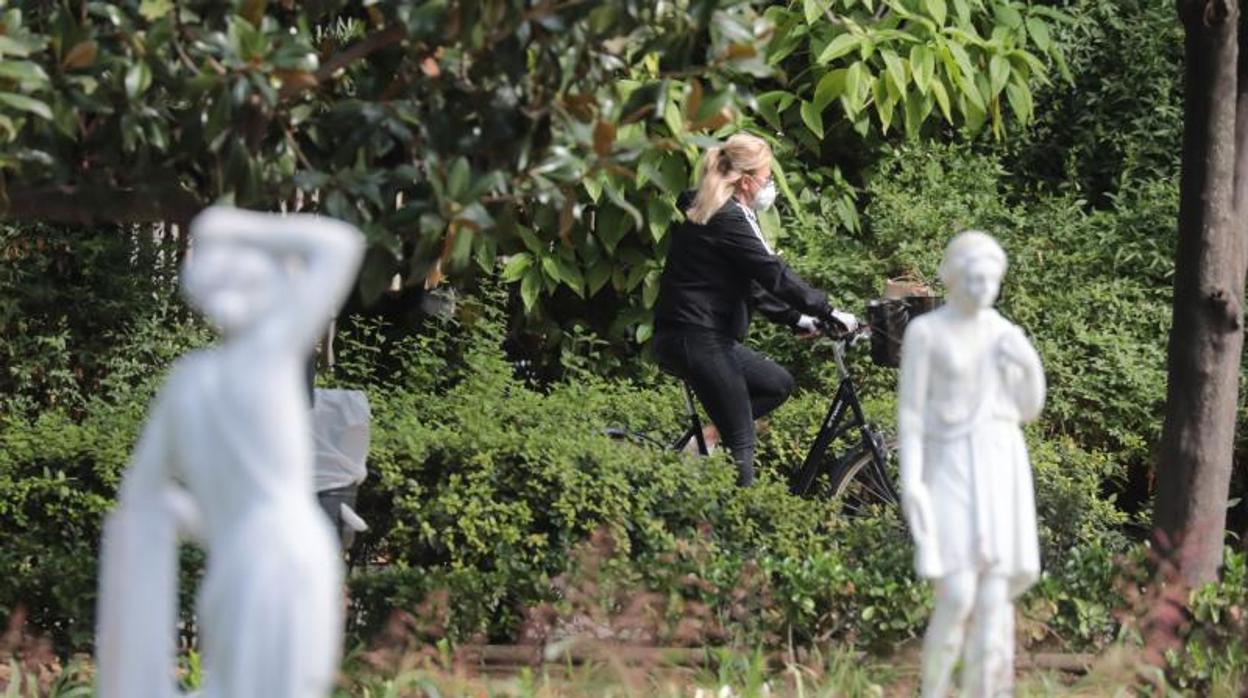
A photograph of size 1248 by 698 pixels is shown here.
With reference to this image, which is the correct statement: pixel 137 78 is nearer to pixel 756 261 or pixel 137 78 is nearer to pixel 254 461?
pixel 254 461

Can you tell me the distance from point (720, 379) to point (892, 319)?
77 cm

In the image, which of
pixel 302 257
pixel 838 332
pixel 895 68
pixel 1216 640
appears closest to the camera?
pixel 302 257

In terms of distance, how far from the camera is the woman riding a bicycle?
28.5ft

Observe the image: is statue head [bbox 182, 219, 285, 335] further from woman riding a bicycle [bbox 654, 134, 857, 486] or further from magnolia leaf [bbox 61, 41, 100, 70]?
Result: woman riding a bicycle [bbox 654, 134, 857, 486]

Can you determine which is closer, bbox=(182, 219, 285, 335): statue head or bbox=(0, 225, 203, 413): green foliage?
bbox=(182, 219, 285, 335): statue head

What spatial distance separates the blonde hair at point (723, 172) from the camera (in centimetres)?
867

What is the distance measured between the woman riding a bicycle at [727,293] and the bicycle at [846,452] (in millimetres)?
269

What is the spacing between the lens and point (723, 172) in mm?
8703

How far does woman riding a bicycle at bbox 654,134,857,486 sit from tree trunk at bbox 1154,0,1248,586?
161 cm

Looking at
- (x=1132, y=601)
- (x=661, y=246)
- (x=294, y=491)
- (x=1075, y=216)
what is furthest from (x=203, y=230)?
(x=1075, y=216)

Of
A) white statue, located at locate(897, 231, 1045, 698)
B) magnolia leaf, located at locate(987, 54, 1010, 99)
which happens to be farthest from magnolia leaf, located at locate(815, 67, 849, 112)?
white statue, located at locate(897, 231, 1045, 698)

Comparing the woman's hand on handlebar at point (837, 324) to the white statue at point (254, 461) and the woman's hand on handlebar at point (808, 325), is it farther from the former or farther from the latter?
the white statue at point (254, 461)

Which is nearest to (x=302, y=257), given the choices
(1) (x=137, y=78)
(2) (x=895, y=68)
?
(1) (x=137, y=78)

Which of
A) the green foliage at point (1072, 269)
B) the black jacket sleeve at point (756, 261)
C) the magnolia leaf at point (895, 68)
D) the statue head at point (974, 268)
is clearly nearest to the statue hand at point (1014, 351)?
the statue head at point (974, 268)
